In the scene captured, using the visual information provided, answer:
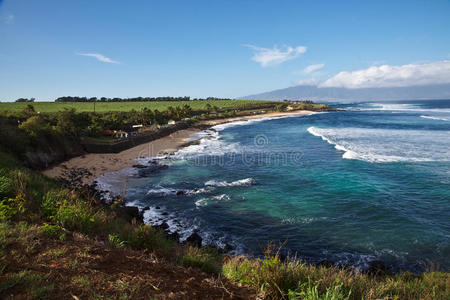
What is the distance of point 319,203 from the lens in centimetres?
1870

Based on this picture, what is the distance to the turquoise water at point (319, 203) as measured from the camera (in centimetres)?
1331

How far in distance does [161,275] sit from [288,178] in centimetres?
2166

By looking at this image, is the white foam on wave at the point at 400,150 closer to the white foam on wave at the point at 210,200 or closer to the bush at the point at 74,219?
the white foam on wave at the point at 210,200

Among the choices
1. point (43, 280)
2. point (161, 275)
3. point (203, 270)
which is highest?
point (43, 280)

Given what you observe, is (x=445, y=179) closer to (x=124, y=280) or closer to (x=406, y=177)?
(x=406, y=177)

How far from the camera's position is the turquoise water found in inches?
524

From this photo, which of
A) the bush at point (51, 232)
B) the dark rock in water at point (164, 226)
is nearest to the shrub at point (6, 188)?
the bush at point (51, 232)

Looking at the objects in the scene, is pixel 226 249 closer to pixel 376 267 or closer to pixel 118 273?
pixel 376 267

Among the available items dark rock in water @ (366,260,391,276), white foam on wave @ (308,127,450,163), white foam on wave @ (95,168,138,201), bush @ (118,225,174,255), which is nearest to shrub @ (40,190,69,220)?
bush @ (118,225,174,255)

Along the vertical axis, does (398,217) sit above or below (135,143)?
below

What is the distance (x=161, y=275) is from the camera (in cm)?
467

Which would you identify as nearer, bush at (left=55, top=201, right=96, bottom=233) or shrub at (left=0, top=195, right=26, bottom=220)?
shrub at (left=0, top=195, right=26, bottom=220)

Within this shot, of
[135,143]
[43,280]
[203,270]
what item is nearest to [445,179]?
[203,270]

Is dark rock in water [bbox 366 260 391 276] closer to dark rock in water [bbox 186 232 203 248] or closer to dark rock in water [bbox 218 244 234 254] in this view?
dark rock in water [bbox 218 244 234 254]
